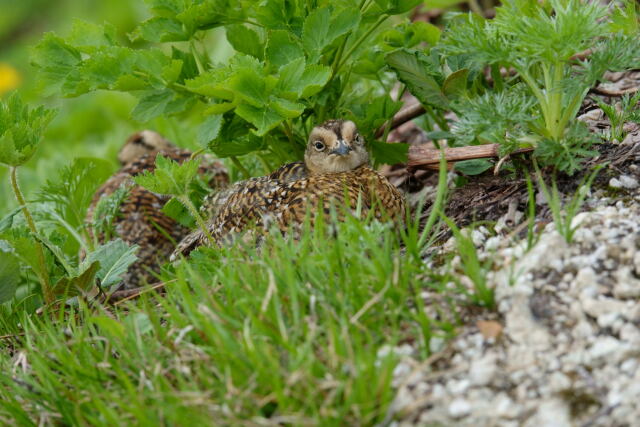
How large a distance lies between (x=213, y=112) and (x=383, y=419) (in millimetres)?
2091

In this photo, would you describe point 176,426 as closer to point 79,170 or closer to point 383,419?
point 383,419

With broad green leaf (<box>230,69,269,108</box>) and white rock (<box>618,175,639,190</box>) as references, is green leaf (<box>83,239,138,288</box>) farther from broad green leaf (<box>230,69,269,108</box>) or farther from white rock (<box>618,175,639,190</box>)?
white rock (<box>618,175,639,190</box>)

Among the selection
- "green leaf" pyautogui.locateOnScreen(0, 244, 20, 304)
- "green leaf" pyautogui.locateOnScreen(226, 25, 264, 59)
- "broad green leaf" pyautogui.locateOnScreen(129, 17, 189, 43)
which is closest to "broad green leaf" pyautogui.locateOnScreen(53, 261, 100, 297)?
"green leaf" pyautogui.locateOnScreen(0, 244, 20, 304)

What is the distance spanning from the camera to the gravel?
9.42ft

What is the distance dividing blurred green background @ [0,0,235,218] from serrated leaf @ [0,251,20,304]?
1.00 meters

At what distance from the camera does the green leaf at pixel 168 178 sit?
13.6 ft

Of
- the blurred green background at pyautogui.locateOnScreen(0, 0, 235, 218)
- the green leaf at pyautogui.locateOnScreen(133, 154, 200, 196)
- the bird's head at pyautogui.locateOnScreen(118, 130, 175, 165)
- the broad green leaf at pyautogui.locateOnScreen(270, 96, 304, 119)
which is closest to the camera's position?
the green leaf at pyautogui.locateOnScreen(133, 154, 200, 196)

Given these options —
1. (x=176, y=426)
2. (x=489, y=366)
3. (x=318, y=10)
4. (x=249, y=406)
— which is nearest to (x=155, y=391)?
(x=176, y=426)

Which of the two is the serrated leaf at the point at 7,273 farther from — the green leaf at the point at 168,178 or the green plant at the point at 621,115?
the green plant at the point at 621,115

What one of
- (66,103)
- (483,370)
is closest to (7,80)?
(66,103)

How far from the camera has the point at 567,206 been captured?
371 centimetres

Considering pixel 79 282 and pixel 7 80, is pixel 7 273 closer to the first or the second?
pixel 79 282

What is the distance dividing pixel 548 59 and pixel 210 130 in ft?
5.85

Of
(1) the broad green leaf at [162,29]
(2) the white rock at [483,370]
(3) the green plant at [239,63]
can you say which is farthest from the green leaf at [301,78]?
(2) the white rock at [483,370]
